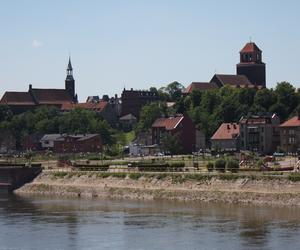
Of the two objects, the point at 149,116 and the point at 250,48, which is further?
the point at 250,48

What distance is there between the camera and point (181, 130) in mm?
136875

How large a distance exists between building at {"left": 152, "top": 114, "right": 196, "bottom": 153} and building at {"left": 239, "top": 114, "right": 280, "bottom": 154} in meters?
9.05

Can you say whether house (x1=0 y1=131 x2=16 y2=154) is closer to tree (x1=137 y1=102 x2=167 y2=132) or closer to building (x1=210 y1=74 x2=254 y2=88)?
tree (x1=137 y1=102 x2=167 y2=132)

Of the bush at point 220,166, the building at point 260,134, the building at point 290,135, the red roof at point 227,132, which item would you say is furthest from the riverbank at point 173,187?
the red roof at point 227,132

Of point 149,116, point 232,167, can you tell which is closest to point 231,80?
point 149,116

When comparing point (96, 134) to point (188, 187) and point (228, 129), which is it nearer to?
point (228, 129)

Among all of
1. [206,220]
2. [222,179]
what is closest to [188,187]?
[222,179]

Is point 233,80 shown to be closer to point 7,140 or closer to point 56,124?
point 56,124

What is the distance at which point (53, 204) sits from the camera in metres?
69.9

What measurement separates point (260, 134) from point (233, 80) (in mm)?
66345

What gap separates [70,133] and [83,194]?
85449 mm

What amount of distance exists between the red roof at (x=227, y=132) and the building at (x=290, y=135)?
9.53 metres

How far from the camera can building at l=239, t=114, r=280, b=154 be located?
13088 centimetres

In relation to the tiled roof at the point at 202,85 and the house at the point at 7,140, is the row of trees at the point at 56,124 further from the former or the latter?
the tiled roof at the point at 202,85
